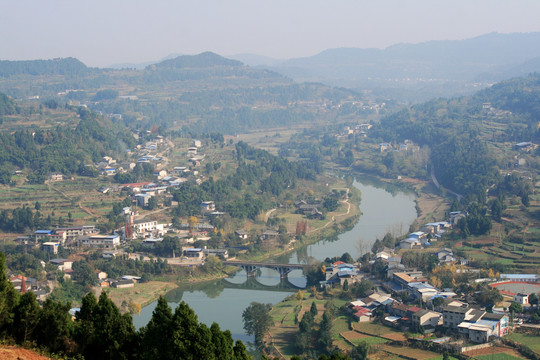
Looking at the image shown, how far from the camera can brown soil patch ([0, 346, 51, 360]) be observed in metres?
6.44


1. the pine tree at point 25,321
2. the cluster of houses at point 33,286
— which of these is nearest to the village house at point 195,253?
the cluster of houses at point 33,286

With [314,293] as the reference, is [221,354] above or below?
above

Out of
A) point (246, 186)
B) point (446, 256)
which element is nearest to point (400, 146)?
point (246, 186)

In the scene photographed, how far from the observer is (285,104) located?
191 ft

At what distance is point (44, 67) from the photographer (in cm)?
5966

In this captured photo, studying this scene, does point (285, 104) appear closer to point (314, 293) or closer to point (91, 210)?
point (91, 210)

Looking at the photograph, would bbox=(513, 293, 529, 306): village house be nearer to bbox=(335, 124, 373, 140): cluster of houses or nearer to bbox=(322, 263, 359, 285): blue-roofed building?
bbox=(322, 263, 359, 285): blue-roofed building

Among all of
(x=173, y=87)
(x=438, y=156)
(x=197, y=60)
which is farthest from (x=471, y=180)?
(x=197, y=60)

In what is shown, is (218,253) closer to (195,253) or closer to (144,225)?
(195,253)

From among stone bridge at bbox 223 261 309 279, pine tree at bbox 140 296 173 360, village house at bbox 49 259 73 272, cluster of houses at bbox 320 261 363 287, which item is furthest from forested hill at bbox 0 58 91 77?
pine tree at bbox 140 296 173 360

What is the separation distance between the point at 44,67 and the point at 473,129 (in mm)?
38881

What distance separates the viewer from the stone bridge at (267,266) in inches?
742

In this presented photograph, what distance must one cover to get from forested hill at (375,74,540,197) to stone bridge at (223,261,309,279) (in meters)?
8.53

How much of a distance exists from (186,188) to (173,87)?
34794 millimetres
